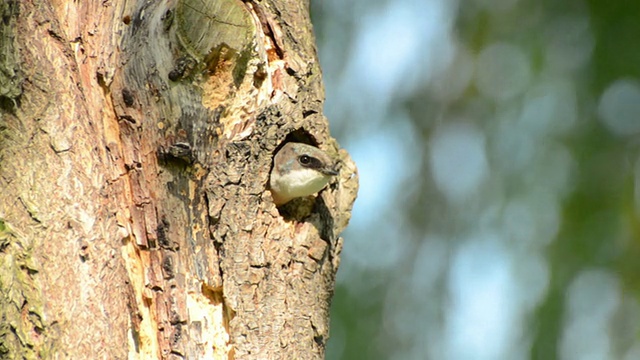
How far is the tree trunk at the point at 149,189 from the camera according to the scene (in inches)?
98.5

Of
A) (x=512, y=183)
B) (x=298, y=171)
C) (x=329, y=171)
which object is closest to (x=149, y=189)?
(x=298, y=171)

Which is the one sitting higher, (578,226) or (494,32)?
(494,32)

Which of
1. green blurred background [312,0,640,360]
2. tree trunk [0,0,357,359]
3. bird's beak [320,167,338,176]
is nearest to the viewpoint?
tree trunk [0,0,357,359]

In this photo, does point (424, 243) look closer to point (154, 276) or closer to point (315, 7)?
point (315, 7)

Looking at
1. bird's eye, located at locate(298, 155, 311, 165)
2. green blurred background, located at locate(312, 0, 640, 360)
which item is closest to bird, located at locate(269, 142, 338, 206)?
bird's eye, located at locate(298, 155, 311, 165)

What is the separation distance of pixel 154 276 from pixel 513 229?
6547 millimetres

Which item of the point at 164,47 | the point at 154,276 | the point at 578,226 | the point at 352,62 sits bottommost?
the point at 154,276

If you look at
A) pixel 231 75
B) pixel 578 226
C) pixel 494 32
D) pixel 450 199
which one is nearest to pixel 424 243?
pixel 450 199

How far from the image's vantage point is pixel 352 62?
9398mm

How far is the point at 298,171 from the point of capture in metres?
2.97

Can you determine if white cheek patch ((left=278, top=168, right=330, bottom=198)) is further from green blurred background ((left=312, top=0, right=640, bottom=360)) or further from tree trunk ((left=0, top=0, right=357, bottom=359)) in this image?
green blurred background ((left=312, top=0, right=640, bottom=360))

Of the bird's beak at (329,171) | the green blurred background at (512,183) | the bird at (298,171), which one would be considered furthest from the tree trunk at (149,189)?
the green blurred background at (512,183)

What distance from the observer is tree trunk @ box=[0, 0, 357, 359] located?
2.50 metres

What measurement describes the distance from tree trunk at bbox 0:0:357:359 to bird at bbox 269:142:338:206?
8cm
